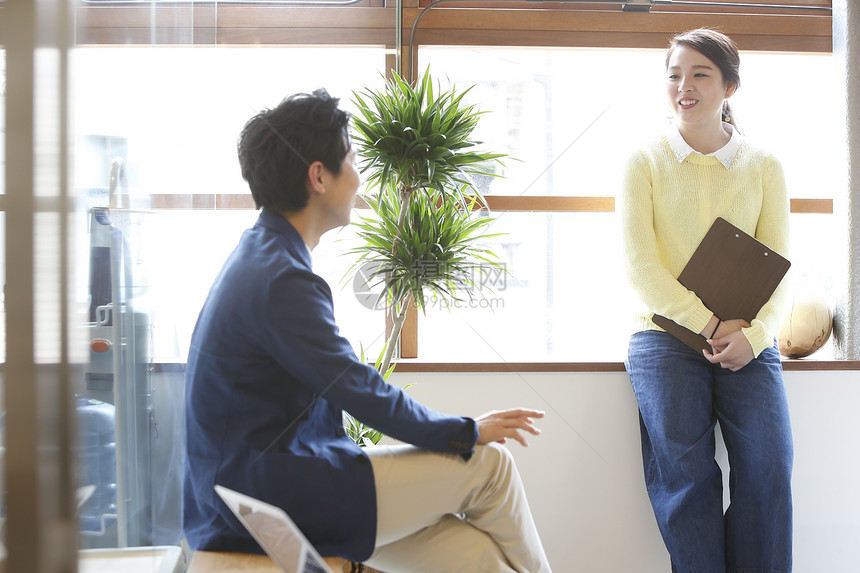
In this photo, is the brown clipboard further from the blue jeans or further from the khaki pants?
the khaki pants

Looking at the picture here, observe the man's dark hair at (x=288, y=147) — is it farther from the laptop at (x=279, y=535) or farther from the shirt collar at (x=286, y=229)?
the laptop at (x=279, y=535)

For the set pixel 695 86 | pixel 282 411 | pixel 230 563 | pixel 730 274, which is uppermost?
pixel 695 86

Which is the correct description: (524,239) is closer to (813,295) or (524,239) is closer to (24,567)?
(813,295)

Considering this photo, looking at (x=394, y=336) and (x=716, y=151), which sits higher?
(x=716, y=151)

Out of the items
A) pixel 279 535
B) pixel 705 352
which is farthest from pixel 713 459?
pixel 279 535

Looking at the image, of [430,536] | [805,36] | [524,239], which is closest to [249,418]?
[430,536]

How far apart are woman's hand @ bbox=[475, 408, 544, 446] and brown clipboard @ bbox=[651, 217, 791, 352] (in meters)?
0.90

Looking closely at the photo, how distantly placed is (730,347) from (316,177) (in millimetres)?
1258

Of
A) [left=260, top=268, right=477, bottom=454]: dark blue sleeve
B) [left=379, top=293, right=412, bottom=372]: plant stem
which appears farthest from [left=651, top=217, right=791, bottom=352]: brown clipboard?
[left=260, top=268, right=477, bottom=454]: dark blue sleeve

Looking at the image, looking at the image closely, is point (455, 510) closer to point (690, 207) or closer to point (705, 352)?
point (705, 352)

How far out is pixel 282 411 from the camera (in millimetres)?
1149

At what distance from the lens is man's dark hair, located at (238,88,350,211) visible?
1280 millimetres

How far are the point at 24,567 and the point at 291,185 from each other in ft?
2.54

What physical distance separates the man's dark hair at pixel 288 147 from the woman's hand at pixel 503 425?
0.54 metres
